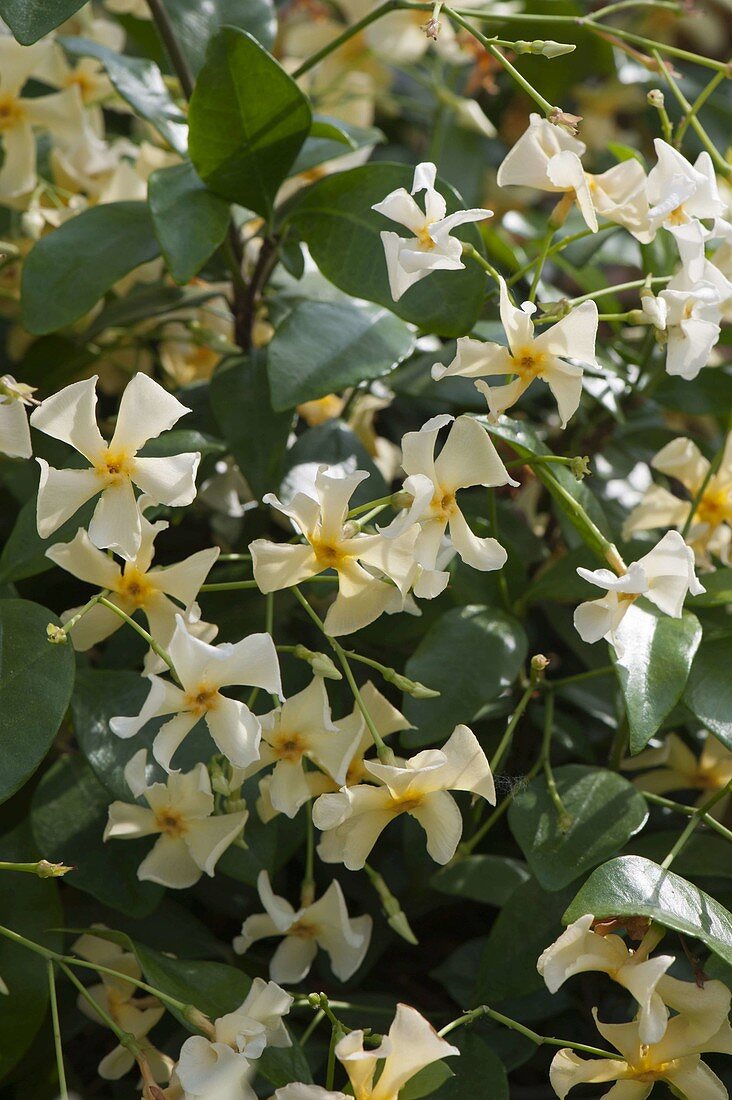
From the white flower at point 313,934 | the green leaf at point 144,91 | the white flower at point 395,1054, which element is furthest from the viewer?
the green leaf at point 144,91

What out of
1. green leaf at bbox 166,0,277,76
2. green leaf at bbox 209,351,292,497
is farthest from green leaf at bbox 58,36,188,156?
green leaf at bbox 209,351,292,497

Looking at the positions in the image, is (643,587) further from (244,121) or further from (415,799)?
(244,121)

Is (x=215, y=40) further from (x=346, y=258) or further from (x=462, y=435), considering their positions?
(x=462, y=435)

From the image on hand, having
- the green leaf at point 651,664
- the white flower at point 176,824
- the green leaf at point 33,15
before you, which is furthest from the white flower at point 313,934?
the green leaf at point 33,15

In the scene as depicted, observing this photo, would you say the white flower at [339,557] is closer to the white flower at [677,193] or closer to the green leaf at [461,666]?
the green leaf at [461,666]

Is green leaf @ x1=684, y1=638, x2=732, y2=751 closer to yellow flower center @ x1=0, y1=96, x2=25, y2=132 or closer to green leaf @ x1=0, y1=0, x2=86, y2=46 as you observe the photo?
green leaf @ x1=0, y1=0, x2=86, y2=46

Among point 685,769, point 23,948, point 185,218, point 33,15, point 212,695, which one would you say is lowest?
point 685,769

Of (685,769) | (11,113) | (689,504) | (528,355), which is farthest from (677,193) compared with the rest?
(11,113)
